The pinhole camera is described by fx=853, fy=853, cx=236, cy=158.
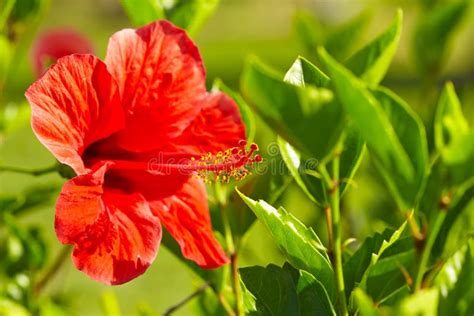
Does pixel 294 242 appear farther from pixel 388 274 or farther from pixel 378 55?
pixel 378 55

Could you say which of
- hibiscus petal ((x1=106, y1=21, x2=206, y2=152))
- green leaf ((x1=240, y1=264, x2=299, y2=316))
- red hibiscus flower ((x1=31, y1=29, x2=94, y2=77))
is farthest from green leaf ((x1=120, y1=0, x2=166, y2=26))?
red hibiscus flower ((x1=31, y1=29, x2=94, y2=77))

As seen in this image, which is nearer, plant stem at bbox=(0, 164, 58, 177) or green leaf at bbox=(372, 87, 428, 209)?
green leaf at bbox=(372, 87, 428, 209)

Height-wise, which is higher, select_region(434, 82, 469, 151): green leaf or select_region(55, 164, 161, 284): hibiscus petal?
select_region(434, 82, 469, 151): green leaf

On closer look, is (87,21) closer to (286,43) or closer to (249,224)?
(286,43)

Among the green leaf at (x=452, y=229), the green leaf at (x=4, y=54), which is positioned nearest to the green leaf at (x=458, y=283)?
the green leaf at (x=452, y=229)

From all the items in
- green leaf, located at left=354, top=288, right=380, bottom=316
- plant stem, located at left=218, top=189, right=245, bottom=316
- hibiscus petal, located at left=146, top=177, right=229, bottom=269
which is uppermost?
green leaf, located at left=354, top=288, right=380, bottom=316

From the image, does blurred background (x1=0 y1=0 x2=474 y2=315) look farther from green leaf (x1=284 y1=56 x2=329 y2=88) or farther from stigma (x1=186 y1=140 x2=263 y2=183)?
green leaf (x1=284 y1=56 x2=329 y2=88)

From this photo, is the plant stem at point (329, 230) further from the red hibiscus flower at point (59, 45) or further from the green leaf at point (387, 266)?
the red hibiscus flower at point (59, 45)

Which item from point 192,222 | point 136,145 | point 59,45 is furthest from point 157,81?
point 59,45
